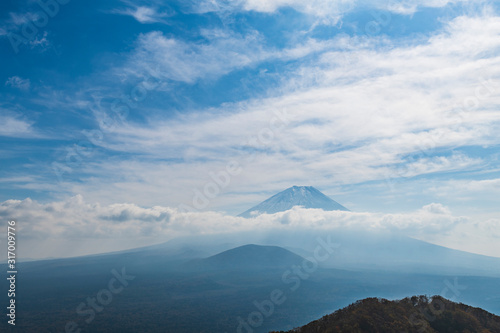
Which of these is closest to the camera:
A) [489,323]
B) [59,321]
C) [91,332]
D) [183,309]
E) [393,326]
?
[393,326]

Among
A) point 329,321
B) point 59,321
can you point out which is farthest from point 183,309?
point 329,321

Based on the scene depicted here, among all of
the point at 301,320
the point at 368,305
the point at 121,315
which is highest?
the point at 368,305

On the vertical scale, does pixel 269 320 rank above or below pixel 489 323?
below

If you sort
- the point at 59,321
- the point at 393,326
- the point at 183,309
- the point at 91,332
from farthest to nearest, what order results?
the point at 183,309, the point at 59,321, the point at 91,332, the point at 393,326

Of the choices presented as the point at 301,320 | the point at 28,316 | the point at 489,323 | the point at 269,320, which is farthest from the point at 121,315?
the point at 489,323

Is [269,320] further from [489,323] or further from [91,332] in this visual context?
[489,323]

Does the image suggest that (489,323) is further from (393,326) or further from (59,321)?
(59,321)

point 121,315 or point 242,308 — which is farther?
point 242,308
